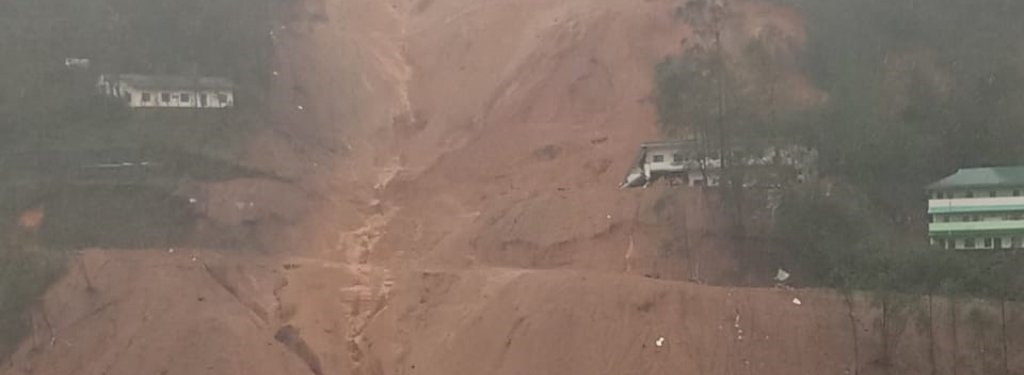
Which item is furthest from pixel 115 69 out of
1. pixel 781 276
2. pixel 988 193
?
pixel 988 193

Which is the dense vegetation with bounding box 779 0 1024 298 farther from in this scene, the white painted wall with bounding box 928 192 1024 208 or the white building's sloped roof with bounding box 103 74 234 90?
the white building's sloped roof with bounding box 103 74 234 90

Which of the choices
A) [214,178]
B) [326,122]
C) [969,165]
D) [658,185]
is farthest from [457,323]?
[326,122]

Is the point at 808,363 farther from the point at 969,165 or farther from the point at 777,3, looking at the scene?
the point at 777,3

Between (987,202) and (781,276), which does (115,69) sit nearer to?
(781,276)

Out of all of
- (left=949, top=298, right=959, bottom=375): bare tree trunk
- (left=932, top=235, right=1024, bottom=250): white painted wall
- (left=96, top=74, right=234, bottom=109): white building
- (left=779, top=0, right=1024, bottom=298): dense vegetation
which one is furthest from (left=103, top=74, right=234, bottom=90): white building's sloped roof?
(left=949, top=298, right=959, bottom=375): bare tree trunk

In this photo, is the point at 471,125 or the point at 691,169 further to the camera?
the point at 471,125

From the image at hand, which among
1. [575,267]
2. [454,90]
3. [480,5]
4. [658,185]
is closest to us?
[575,267]
